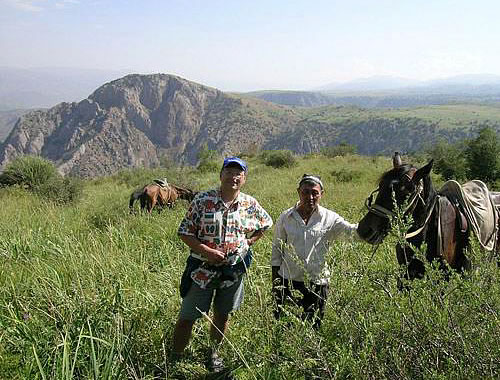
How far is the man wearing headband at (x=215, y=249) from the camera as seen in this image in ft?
8.58

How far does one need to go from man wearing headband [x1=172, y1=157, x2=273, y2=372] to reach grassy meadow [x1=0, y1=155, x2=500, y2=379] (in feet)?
0.60

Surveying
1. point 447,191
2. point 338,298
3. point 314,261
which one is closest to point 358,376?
point 338,298

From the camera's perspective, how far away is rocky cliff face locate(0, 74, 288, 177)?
400 ft

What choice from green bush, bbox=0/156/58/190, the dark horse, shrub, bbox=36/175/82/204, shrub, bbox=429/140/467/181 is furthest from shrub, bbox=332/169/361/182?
green bush, bbox=0/156/58/190

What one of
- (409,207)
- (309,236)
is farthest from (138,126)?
(409,207)

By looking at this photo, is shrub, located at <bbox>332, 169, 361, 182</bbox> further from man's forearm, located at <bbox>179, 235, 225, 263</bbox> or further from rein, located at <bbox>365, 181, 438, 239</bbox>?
man's forearm, located at <bbox>179, 235, 225, 263</bbox>

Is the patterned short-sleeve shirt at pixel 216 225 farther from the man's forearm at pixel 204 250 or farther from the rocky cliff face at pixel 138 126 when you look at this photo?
the rocky cliff face at pixel 138 126

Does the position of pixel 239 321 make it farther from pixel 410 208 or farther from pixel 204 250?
pixel 410 208

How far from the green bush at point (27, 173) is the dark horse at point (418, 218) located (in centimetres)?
1387

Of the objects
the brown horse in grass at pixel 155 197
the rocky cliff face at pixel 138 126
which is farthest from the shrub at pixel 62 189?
the rocky cliff face at pixel 138 126

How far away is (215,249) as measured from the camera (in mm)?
2609

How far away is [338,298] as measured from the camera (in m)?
1.81

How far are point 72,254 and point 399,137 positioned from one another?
129 metres

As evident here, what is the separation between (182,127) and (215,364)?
160 m
